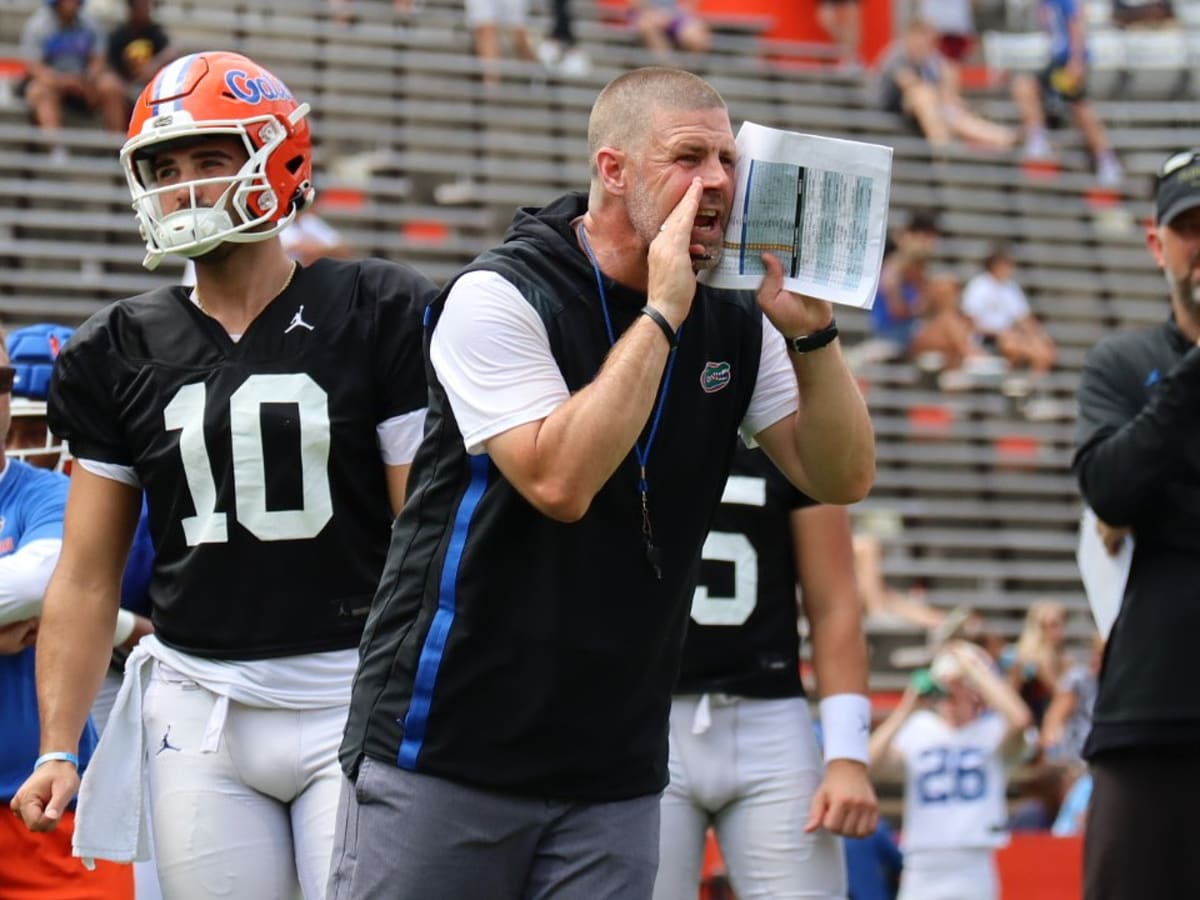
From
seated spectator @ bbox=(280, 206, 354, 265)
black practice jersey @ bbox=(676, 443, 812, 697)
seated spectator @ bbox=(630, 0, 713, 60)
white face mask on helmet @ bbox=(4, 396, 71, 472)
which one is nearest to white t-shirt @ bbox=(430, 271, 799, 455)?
black practice jersey @ bbox=(676, 443, 812, 697)

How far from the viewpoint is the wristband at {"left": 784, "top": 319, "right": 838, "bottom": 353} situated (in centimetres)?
313

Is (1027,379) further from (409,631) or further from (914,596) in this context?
(409,631)

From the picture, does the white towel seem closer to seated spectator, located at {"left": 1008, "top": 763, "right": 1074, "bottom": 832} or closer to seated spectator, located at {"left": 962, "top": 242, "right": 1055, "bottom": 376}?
seated spectator, located at {"left": 1008, "top": 763, "right": 1074, "bottom": 832}

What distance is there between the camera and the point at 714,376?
3188 mm

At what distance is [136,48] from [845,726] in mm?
10035

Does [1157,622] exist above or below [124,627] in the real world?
above

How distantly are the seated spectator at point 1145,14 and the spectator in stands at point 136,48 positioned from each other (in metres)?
10.1

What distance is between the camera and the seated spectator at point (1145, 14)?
19.2 meters

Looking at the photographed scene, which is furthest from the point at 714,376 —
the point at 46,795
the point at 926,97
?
the point at 926,97

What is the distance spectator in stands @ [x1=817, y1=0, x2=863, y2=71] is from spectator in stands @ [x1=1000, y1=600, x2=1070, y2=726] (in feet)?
29.3

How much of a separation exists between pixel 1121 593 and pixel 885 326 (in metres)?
10.4

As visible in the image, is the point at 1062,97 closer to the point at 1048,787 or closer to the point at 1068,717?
the point at 1068,717

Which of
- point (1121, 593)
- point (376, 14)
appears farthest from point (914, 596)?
point (1121, 593)

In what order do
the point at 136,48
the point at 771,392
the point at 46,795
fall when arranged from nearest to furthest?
the point at 771,392 < the point at 46,795 < the point at 136,48
